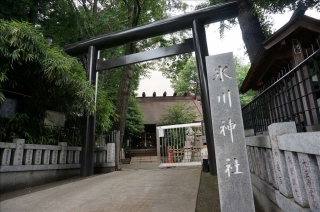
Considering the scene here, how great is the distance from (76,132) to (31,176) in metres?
2.13

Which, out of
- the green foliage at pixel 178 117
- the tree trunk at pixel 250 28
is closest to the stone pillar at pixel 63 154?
the tree trunk at pixel 250 28

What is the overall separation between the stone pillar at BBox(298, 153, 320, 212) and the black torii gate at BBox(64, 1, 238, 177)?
2.65 metres

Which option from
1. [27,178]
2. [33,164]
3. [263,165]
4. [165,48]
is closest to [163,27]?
[165,48]

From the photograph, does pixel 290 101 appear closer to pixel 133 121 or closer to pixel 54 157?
pixel 54 157

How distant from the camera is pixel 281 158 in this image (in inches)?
84.3

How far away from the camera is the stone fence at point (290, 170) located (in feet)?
5.30

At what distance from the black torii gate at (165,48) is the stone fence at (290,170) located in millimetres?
1712

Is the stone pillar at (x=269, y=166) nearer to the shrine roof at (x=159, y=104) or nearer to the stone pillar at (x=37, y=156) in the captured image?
the stone pillar at (x=37, y=156)

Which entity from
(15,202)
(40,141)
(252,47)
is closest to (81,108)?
(40,141)

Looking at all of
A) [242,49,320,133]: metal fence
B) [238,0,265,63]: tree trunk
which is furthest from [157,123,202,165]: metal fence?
[242,49,320,133]: metal fence

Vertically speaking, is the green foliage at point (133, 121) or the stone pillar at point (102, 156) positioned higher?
the green foliage at point (133, 121)

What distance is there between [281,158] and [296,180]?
0.30 m

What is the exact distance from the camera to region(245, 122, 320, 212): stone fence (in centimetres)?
162

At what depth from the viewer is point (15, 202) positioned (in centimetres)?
301
